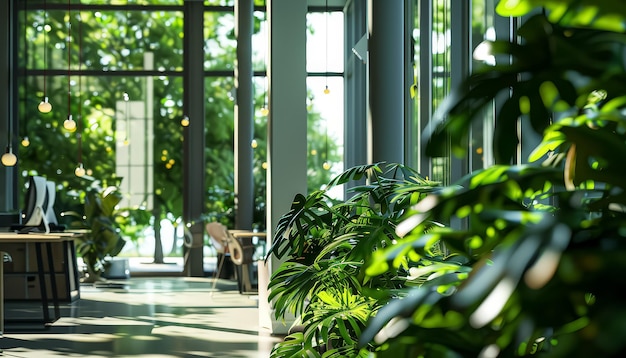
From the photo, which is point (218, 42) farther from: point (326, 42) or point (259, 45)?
point (326, 42)

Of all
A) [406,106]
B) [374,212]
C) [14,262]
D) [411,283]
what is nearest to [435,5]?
[406,106]

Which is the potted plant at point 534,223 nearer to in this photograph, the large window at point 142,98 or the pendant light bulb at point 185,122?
the large window at point 142,98

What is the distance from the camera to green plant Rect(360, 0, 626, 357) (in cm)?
90

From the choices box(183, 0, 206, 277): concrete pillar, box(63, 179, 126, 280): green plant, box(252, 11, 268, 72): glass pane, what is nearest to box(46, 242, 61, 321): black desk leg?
box(63, 179, 126, 280): green plant

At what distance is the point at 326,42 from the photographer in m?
15.2

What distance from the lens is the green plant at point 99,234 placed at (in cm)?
1314

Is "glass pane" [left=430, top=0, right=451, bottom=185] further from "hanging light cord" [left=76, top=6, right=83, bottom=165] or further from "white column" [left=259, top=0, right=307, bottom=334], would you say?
"hanging light cord" [left=76, top=6, right=83, bottom=165]

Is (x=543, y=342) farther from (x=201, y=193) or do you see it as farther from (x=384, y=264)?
(x=201, y=193)

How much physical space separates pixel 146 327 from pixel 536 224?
7.86 meters

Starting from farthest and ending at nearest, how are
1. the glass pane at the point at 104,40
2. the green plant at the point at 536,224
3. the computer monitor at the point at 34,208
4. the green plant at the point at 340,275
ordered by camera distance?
the glass pane at the point at 104,40 < the computer monitor at the point at 34,208 < the green plant at the point at 340,275 < the green plant at the point at 536,224

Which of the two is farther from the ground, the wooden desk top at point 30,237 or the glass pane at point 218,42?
the glass pane at point 218,42

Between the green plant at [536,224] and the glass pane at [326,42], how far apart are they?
552 inches

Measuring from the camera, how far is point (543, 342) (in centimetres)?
152

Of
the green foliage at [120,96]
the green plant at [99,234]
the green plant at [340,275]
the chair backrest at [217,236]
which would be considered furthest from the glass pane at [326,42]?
the green plant at [340,275]
